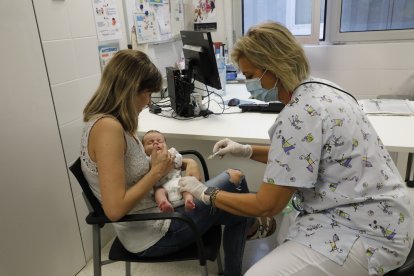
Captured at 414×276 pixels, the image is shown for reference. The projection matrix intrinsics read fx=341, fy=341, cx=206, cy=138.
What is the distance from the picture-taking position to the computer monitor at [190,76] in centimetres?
203

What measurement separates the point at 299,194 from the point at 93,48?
4.60 ft

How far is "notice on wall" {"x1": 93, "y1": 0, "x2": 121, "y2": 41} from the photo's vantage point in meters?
1.95

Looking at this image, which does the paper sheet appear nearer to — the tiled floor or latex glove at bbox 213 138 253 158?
latex glove at bbox 213 138 253 158

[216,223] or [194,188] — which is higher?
[194,188]

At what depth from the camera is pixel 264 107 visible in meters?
2.13

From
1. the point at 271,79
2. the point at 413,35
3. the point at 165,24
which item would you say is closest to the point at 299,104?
the point at 271,79

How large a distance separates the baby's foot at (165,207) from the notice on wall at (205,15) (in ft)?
7.72

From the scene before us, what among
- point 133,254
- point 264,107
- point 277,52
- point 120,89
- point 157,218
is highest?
point 277,52

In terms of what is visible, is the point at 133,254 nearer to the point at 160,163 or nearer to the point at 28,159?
the point at 160,163

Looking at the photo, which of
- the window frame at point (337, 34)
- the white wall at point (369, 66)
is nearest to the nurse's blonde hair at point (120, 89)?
the white wall at point (369, 66)

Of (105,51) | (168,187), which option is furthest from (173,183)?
(105,51)

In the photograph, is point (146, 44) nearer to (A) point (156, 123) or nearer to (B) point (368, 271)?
(A) point (156, 123)

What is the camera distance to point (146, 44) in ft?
8.23

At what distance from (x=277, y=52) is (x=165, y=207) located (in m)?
0.70
